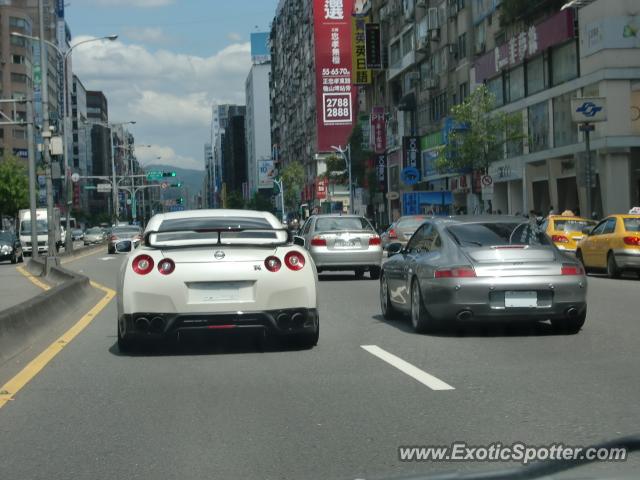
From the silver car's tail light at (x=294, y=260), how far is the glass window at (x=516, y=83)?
42.1 meters

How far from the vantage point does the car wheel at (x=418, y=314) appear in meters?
11.9

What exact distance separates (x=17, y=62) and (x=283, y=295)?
126 meters

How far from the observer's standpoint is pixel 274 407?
733 centimetres

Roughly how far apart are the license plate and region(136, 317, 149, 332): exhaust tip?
3854 mm

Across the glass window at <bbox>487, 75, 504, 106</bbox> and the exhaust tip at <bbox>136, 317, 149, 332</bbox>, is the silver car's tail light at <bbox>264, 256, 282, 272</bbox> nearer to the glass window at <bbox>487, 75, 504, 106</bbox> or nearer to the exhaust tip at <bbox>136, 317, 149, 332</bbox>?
the exhaust tip at <bbox>136, 317, 149, 332</bbox>

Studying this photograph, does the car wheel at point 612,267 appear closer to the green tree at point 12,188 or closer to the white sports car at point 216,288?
the white sports car at point 216,288

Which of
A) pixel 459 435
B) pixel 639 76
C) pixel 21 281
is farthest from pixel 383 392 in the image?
pixel 639 76

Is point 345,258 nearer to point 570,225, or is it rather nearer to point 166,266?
point 570,225

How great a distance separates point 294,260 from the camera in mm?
10445

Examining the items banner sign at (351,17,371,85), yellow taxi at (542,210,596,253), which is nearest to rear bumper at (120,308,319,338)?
yellow taxi at (542,210,596,253)

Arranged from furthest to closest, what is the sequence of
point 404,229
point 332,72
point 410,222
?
point 332,72 < point 410,222 < point 404,229

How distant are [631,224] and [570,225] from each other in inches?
213

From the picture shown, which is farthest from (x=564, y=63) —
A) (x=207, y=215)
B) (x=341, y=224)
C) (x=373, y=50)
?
(x=373, y=50)

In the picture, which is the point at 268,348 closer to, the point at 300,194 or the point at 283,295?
the point at 283,295
